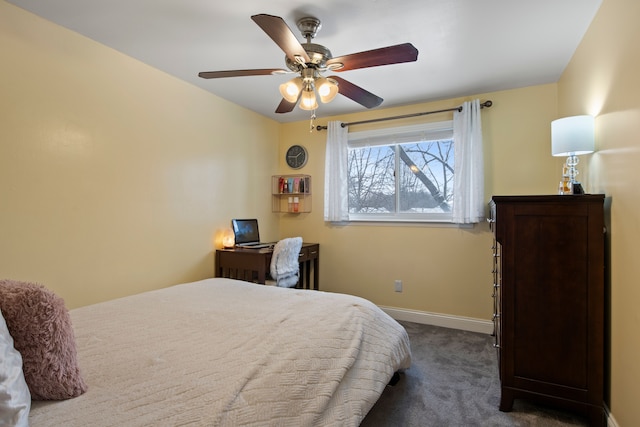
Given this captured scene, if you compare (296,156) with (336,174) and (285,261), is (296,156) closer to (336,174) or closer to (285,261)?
(336,174)

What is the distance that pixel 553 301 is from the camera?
1803 mm

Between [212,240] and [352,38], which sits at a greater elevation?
[352,38]

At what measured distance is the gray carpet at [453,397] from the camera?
1.80 metres

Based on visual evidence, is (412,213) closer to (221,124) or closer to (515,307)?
(515,307)

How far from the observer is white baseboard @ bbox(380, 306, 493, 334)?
318cm

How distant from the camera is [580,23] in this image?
79.7 inches

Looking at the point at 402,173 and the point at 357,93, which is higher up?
the point at 357,93

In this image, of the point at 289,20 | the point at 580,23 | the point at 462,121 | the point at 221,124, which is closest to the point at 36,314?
the point at 289,20

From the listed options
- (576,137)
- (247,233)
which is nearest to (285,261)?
(247,233)

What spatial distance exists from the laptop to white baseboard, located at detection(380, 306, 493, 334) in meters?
1.60

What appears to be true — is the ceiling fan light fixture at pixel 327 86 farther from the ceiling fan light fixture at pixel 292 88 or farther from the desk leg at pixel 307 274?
the desk leg at pixel 307 274

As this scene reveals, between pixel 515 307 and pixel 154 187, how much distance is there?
2.74 m

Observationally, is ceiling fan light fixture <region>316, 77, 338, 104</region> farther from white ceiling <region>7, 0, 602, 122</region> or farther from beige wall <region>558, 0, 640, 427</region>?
beige wall <region>558, 0, 640, 427</region>

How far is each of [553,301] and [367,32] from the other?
1.95 m
